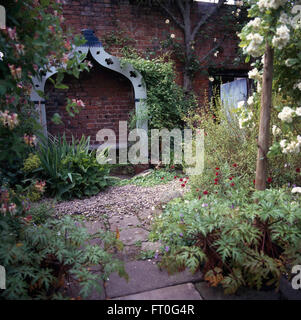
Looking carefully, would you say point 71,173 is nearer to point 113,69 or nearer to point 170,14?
point 113,69

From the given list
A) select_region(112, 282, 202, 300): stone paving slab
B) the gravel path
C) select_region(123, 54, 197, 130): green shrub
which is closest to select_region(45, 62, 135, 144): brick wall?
select_region(123, 54, 197, 130): green shrub

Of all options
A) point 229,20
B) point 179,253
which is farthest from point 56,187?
point 229,20

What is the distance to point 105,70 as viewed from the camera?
5254 mm

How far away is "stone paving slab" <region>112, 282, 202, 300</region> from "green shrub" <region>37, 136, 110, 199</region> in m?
2.00

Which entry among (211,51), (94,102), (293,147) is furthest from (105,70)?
(293,147)

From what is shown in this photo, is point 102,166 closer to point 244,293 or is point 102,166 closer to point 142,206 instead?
point 142,206

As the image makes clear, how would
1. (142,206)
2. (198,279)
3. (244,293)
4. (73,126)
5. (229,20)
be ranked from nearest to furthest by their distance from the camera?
(244,293) < (198,279) < (142,206) < (73,126) < (229,20)

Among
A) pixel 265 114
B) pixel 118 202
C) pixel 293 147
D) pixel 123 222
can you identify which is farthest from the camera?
pixel 118 202

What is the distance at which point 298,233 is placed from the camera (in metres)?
1.54

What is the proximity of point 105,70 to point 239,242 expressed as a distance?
4.60 m

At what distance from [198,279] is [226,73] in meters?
5.56

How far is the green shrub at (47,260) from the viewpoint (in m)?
1.25
